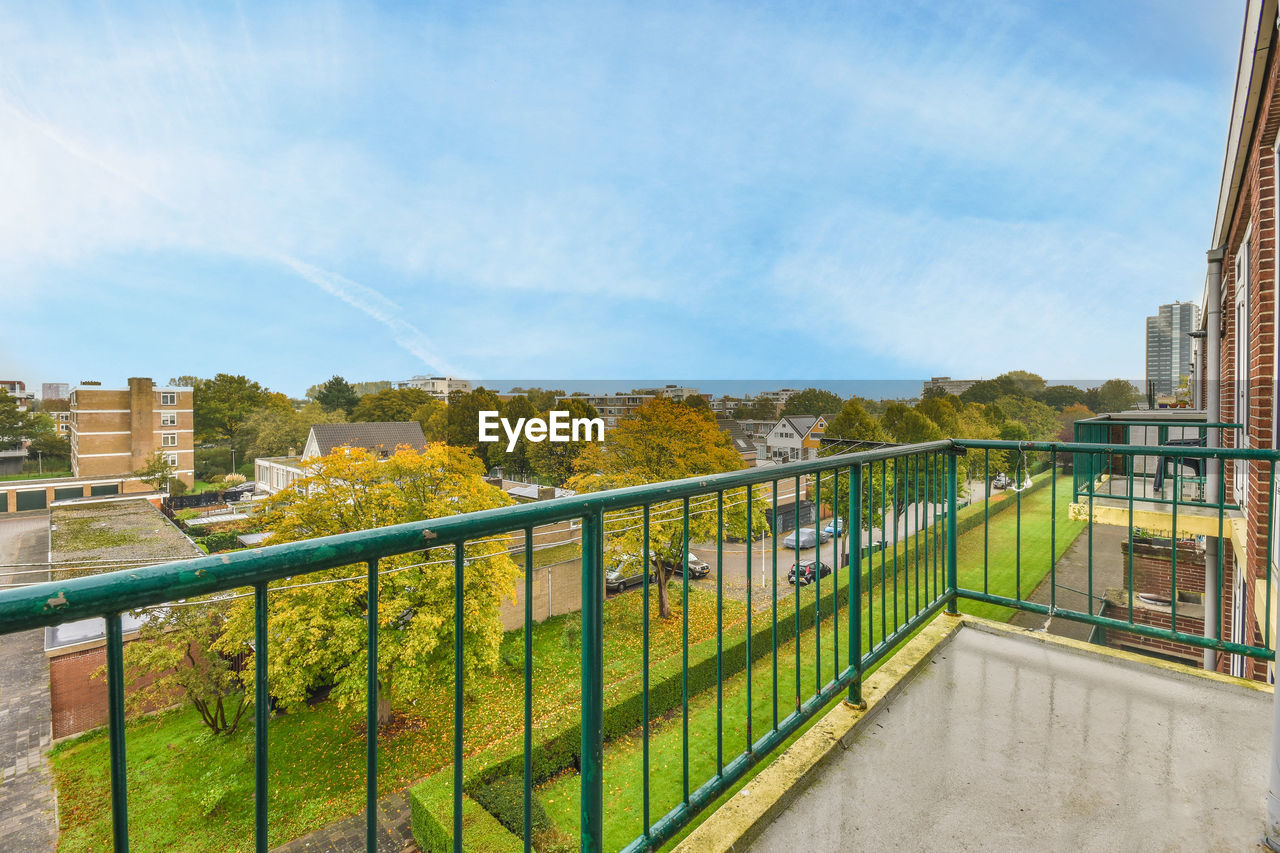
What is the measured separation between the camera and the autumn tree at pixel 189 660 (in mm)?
9172

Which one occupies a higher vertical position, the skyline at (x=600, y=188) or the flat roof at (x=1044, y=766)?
the skyline at (x=600, y=188)

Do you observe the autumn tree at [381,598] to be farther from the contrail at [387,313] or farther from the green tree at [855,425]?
the contrail at [387,313]

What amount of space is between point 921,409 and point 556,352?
76.1 metres

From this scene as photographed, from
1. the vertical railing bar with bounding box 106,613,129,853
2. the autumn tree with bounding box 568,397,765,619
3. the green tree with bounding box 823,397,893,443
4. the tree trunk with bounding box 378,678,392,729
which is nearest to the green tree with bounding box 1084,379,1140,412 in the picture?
the green tree with bounding box 823,397,893,443

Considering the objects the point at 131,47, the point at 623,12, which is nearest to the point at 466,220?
the point at 131,47

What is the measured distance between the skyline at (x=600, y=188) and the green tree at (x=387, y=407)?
13086mm

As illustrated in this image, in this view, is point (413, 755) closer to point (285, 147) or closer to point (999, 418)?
point (999, 418)

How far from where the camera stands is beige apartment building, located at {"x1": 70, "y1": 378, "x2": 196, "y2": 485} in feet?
131

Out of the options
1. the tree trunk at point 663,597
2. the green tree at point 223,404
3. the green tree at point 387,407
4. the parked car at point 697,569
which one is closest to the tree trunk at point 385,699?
the tree trunk at point 663,597

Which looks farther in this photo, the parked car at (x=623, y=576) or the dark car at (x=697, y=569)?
the dark car at (x=697, y=569)

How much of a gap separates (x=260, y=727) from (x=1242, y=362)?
852 cm

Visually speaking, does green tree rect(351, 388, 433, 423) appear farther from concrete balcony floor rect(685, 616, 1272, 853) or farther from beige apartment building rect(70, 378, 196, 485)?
concrete balcony floor rect(685, 616, 1272, 853)

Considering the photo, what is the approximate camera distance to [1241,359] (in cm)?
A: 591

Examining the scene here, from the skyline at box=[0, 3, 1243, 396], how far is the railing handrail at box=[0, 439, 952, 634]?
6102 mm
